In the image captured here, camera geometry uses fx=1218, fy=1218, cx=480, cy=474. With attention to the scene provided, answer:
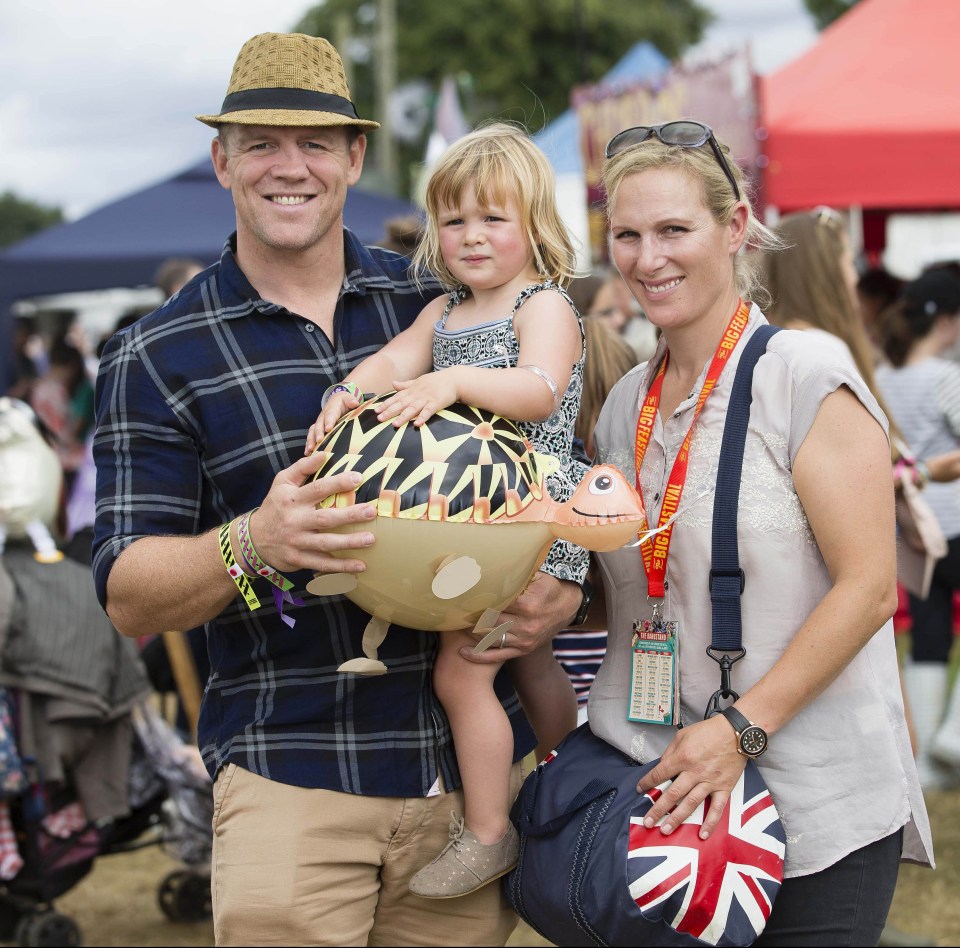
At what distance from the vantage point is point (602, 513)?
80.0 inches

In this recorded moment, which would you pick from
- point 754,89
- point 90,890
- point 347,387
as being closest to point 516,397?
point 347,387

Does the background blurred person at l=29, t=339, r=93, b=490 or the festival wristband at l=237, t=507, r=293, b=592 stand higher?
the festival wristband at l=237, t=507, r=293, b=592

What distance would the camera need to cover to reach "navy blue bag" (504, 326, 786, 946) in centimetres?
205

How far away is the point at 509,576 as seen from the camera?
2127 millimetres

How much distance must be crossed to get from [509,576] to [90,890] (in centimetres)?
415

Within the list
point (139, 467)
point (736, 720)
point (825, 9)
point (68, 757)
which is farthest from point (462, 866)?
point (825, 9)

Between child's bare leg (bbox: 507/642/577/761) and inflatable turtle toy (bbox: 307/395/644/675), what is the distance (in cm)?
69

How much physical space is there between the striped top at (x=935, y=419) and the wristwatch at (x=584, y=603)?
338 centimetres

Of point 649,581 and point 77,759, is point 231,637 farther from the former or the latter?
point 77,759

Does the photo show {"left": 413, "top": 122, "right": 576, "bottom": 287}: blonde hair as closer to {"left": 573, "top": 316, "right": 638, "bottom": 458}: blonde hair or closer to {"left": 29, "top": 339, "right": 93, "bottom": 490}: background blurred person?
{"left": 573, "top": 316, "right": 638, "bottom": 458}: blonde hair

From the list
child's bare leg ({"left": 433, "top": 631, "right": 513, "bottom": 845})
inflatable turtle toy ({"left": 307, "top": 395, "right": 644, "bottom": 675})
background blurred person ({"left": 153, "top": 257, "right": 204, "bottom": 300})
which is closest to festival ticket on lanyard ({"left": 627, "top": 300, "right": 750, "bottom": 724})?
inflatable turtle toy ({"left": 307, "top": 395, "right": 644, "bottom": 675})

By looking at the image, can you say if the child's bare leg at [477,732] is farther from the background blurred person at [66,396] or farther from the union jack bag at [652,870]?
the background blurred person at [66,396]

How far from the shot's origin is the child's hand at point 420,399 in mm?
2096

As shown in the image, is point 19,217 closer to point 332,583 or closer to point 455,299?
point 455,299
